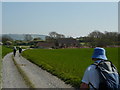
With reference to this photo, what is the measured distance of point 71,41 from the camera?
116 meters

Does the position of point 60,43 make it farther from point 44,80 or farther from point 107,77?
point 107,77

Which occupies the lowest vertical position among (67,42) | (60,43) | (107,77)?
(60,43)


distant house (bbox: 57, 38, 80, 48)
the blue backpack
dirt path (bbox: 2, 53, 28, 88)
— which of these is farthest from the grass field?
distant house (bbox: 57, 38, 80, 48)

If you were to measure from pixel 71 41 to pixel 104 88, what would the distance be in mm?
112486

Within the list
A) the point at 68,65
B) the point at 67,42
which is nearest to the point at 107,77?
the point at 68,65

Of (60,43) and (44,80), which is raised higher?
(44,80)

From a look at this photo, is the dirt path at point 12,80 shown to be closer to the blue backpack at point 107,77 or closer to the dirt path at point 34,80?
the dirt path at point 34,80

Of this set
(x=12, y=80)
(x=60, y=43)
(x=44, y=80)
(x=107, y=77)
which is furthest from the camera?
(x=60, y=43)

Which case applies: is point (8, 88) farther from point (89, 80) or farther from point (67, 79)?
point (89, 80)

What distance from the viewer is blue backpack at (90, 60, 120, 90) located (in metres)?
3.15

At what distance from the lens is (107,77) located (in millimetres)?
3182

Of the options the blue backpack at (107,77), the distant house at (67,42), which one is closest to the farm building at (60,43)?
the distant house at (67,42)

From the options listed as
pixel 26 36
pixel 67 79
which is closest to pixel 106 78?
pixel 67 79

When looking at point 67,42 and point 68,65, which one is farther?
point 67,42
